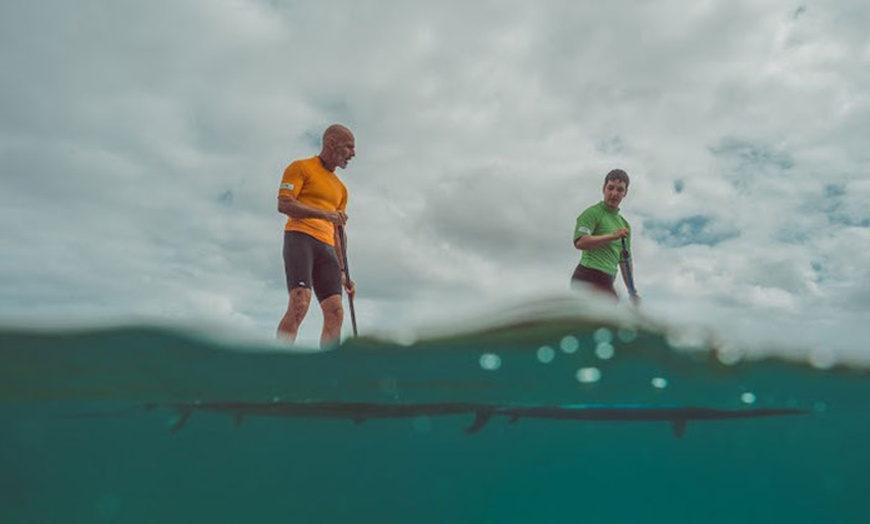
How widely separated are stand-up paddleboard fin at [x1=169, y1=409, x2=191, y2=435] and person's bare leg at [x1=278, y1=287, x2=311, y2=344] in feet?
16.4

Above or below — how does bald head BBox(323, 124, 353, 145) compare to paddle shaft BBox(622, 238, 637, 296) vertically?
above

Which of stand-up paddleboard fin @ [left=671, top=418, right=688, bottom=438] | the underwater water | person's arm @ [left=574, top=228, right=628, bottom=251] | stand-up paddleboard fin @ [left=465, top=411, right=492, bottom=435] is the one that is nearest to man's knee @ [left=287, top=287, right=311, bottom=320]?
the underwater water

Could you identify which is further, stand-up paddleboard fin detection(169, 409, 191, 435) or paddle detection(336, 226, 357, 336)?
stand-up paddleboard fin detection(169, 409, 191, 435)

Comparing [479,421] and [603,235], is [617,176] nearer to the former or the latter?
[603,235]

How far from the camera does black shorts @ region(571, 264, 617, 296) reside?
5.86 meters

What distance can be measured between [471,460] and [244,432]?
407cm

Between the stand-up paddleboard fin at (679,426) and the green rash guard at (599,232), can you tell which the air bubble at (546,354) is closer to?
the green rash guard at (599,232)

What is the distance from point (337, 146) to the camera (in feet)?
18.1

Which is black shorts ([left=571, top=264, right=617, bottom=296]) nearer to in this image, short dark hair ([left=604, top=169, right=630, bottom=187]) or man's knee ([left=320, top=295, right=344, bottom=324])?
short dark hair ([left=604, top=169, right=630, bottom=187])

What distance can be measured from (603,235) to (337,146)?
8.81ft

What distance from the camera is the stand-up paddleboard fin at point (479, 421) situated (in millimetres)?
9008

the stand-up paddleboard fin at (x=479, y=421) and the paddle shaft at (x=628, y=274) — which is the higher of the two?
the paddle shaft at (x=628, y=274)

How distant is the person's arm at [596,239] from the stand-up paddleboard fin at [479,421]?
3.96 meters

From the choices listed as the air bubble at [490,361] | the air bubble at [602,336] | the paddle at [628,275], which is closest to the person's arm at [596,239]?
the paddle at [628,275]
